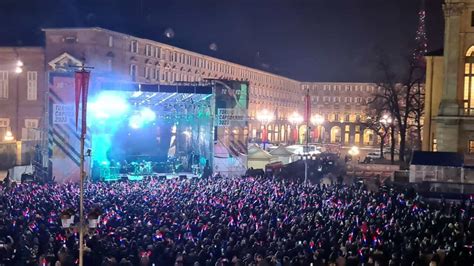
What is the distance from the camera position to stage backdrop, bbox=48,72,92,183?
132 feet

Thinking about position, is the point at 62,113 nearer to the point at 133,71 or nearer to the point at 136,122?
the point at 136,122

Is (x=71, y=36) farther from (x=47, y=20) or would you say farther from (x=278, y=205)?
(x=278, y=205)

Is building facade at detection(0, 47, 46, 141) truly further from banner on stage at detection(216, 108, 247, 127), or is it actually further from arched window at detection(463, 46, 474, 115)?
arched window at detection(463, 46, 474, 115)

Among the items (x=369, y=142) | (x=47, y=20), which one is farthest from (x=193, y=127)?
(x=369, y=142)

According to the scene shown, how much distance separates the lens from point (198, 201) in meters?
26.4

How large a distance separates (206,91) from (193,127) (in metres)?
5.49

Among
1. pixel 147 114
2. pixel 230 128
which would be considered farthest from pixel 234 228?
pixel 230 128

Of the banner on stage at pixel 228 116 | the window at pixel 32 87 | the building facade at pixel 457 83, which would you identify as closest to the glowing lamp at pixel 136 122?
the banner on stage at pixel 228 116

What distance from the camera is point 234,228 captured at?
21.0m

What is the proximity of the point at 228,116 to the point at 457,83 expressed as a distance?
17.5 meters

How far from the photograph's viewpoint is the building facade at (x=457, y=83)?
155ft

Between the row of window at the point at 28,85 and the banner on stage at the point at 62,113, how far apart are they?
2576 centimetres

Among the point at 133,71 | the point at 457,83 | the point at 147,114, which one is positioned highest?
the point at 133,71

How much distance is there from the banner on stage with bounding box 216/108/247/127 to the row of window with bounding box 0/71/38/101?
85.7ft
